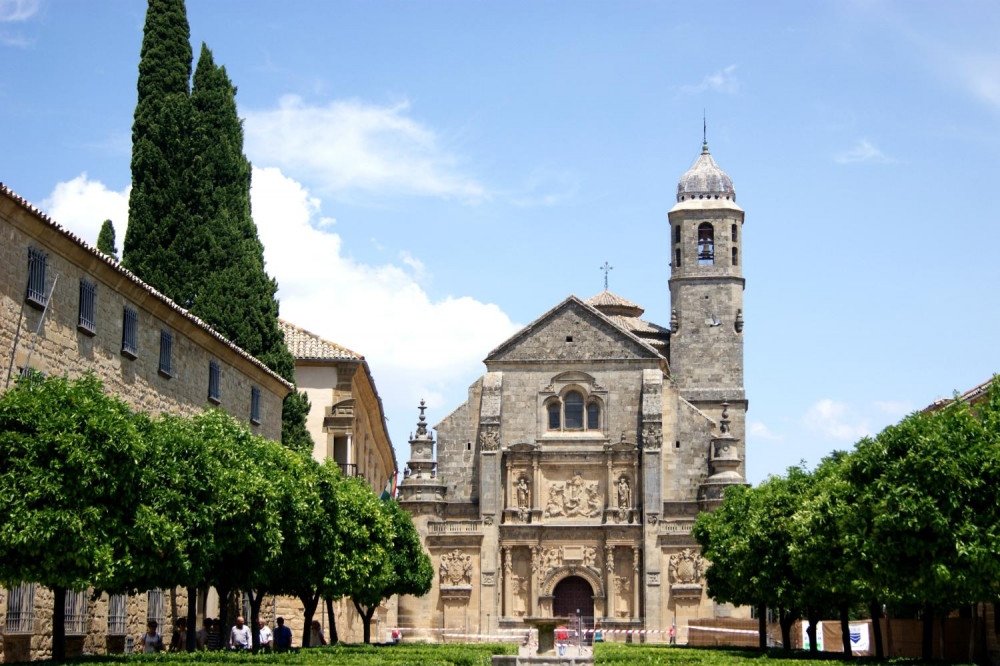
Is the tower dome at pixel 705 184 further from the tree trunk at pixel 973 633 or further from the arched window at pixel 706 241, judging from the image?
the tree trunk at pixel 973 633

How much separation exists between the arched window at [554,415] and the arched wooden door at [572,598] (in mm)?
7204

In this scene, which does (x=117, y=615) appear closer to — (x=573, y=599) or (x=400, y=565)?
(x=400, y=565)

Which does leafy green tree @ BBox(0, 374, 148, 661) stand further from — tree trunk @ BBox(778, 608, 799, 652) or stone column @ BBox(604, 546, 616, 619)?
stone column @ BBox(604, 546, 616, 619)

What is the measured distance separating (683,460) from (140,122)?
32.4 m

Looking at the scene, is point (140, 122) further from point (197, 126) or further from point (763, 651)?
point (763, 651)

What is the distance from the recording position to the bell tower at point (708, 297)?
77438mm

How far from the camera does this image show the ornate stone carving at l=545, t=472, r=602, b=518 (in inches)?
2667

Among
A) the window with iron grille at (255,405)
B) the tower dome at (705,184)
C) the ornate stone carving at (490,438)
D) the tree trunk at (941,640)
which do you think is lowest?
the tree trunk at (941,640)

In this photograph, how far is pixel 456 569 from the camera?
66562 mm

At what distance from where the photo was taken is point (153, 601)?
3553 centimetres

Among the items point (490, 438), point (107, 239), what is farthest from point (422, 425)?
point (107, 239)

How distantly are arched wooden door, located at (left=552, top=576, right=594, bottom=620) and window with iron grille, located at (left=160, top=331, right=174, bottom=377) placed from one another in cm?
3495

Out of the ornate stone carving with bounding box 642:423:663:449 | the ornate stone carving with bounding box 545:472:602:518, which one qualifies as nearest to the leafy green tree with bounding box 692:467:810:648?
the ornate stone carving with bounding box 642:423:663:449

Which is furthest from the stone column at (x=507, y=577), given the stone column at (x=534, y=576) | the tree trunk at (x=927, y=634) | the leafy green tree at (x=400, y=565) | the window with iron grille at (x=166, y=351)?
the tree trunk at (x=927, y=634)
